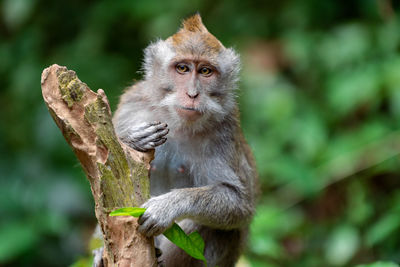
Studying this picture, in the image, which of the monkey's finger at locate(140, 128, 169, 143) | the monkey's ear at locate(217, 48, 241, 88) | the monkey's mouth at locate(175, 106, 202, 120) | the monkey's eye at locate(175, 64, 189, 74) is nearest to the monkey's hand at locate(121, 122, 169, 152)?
the monkey's finger at locate(140, 128, 169, 143)

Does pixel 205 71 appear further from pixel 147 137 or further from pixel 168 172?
pixel 147 137

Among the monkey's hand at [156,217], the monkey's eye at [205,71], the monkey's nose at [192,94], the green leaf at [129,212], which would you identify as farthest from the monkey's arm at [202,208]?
the monkey's eye at [205,71]

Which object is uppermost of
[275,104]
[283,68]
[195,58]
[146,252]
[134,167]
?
[283,68]

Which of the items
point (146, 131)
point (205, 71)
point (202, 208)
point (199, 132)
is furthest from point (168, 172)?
point (146, 131)

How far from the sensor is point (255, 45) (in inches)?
423

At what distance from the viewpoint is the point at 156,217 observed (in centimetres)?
438

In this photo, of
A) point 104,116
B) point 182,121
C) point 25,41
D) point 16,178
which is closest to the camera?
point 104,116

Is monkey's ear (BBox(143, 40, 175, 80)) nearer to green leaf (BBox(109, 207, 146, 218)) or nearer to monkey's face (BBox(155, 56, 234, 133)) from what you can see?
monkey's face (BBox(155, 56, 234, 133))

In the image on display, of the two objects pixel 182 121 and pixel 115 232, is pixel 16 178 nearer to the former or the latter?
pixel 182 121

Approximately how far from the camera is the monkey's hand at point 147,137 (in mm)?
4627

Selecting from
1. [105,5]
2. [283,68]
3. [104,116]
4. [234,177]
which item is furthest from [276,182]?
[104,116]

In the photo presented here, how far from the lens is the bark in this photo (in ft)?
13.2

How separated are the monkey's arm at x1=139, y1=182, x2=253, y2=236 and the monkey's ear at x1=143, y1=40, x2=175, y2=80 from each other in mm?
1363

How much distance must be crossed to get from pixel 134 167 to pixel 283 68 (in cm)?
685
